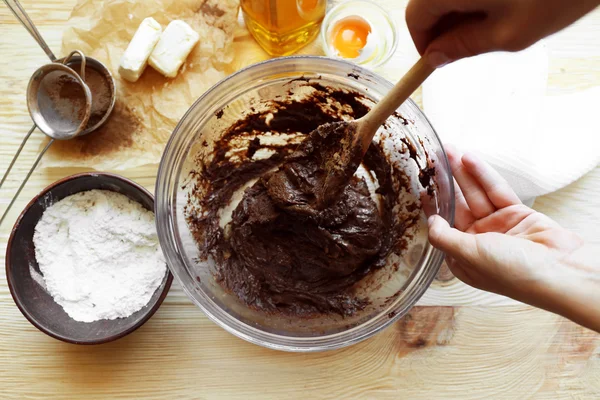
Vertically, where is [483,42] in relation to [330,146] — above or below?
above

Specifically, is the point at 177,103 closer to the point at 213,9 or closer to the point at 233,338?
the point at 213,9

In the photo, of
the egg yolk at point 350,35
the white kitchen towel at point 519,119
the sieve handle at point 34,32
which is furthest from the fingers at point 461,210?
the sieve handle at point 34,32

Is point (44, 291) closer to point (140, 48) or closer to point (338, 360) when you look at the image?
point (140, 48)

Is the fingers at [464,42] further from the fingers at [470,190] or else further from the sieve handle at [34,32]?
the sieve handle at [34,32]

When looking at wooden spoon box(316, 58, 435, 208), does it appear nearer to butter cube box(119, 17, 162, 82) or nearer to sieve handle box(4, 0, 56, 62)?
butter cube box(119, 17, 162, 82)

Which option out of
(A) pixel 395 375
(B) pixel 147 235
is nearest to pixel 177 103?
(B) pixel 147 235

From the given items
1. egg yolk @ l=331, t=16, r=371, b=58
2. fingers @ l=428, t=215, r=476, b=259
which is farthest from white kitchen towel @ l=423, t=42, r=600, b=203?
fingers @ l=428, t=215, r=476, b=259
